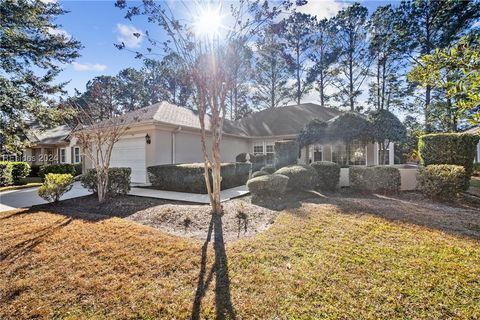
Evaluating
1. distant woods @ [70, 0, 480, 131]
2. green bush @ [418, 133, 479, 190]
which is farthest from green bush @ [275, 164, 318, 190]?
distant woods @ [70, 0, 480, 131]

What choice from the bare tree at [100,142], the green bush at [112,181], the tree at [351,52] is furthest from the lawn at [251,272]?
the tree at [351,52]

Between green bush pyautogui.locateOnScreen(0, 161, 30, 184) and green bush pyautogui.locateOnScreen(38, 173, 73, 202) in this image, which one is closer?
green bush pyautogui.locateOnScreen(38, 173, 73, 202)

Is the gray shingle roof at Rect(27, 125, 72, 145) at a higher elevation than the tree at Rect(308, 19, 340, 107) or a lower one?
lower

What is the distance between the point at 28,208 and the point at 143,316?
298 inches

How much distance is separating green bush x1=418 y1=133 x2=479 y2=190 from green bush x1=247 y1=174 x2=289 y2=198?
20.0 feet

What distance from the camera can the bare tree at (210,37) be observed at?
5594 mm

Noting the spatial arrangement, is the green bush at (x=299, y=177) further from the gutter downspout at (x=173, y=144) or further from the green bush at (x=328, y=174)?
the gutter downspout at (x=173, y=144)

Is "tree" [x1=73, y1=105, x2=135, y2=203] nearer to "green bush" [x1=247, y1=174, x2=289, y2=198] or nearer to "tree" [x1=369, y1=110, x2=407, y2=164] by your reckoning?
"green bush" [x1=247, y1=174, x2=289, y2=198]

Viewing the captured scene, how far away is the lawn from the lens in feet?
8.68

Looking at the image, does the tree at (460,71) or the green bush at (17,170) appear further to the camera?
the green bush at (17,170)

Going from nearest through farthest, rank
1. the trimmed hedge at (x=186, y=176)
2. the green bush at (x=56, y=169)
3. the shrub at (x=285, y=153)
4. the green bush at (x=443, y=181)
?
1. the green bush at (x=443, y=181)
2. the trimmed hedge at (x=186, y=176)
3. the shrub at (x=285, y=153)
4. the green bush at (x=56, y=169)

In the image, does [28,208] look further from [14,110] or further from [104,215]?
[14,110]

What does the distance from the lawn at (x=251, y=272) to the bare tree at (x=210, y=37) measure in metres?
2.64

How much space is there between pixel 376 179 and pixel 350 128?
3.87 meters
